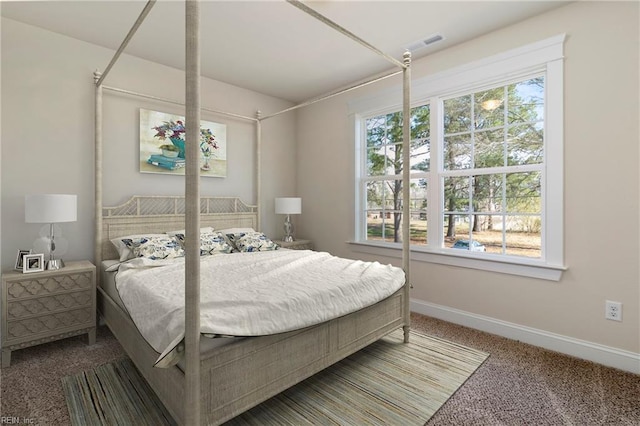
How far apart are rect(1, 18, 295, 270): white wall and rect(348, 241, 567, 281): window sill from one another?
2278 millimetres

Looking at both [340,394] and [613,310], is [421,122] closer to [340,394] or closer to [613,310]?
[613,310]

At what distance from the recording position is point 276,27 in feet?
9.03

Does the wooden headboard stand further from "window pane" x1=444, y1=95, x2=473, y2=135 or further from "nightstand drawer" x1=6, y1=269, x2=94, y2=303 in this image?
"window pane" x1=444, y1=95, x2=473, y2=135

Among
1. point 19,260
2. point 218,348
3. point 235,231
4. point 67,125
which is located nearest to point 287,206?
point 235,231

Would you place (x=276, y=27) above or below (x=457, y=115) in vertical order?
above

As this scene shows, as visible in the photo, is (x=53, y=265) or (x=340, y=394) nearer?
(x=340, y=394)

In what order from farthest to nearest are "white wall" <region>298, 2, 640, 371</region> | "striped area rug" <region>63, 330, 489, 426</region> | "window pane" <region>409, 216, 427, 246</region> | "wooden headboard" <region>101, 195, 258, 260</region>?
"window pane" <region>409, 216, 427, 246</region>
"wooden headboard" <region>101, 195, 258, 260</region>
"white wall" <region>298, 2, 640, 371</region>
"striped area rug" <region>63, 330, 489, 426</region>

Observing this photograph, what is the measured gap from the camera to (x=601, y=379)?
7.05 feet

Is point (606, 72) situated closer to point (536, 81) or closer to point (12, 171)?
point (536, 81)

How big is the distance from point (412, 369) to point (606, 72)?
8.33 ft

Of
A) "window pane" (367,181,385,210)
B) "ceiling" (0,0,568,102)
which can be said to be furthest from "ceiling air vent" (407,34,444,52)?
"window pane" (367,181,385,210)

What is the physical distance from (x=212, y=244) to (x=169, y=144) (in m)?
1.23

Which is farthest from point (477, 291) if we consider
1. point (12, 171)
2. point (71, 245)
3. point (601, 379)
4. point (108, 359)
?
point (12, 171)

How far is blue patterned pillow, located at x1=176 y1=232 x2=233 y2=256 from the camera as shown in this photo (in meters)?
3.16
